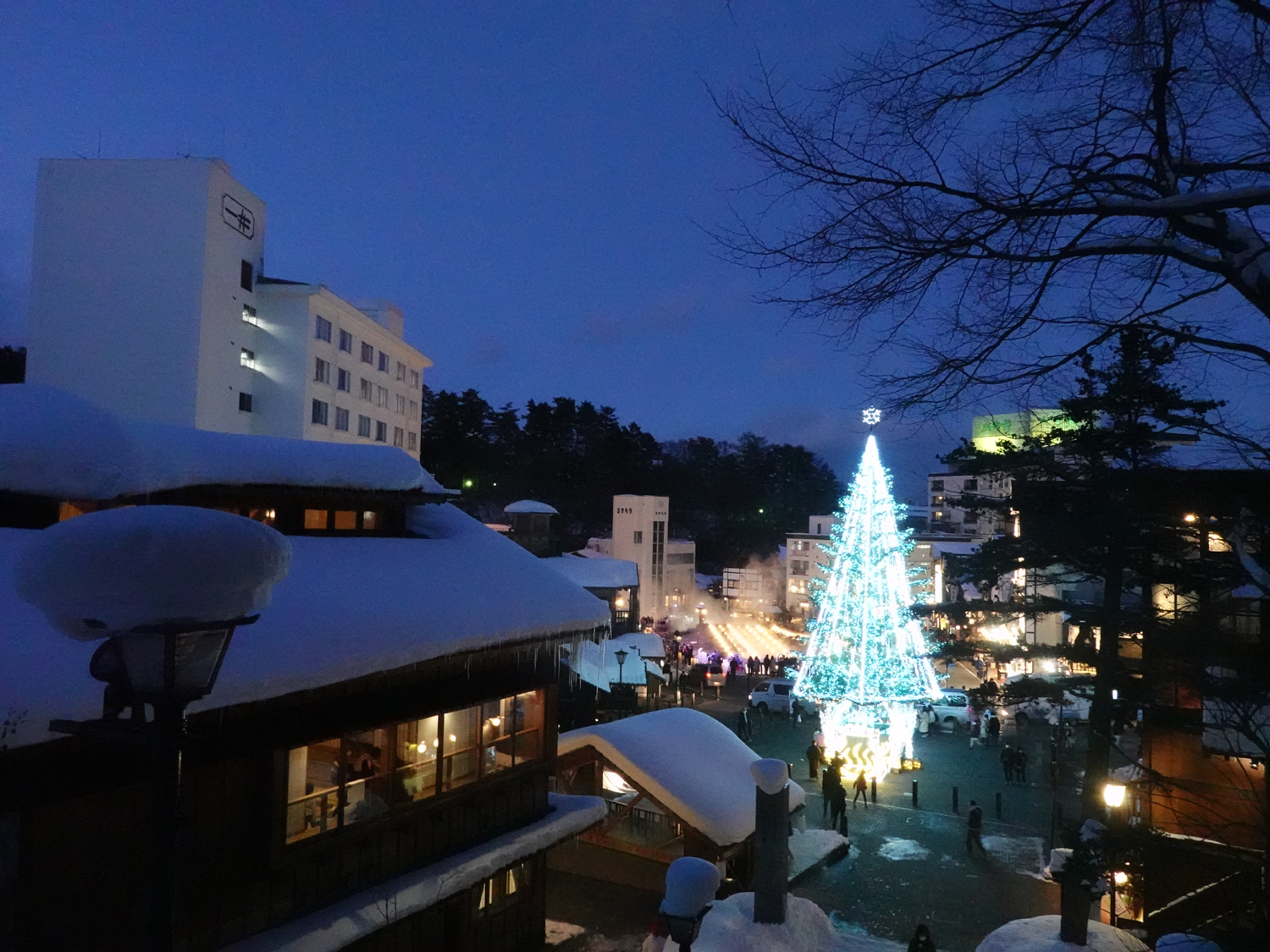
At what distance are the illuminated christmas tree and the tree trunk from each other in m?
7.43

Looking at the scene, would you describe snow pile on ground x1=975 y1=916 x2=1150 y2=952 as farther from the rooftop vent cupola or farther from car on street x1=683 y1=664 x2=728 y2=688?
the rooftop vent cupola

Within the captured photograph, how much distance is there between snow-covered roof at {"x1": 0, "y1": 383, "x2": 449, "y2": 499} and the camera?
714 centimetres

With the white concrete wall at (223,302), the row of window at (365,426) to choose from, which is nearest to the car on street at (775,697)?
the row of window at (365,426)

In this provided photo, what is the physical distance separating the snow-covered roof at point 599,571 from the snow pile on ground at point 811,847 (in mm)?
19623

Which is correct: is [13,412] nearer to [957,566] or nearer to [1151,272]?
[1151,272]

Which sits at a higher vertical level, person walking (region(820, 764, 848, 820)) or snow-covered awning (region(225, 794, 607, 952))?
snow-covered awning (region(225, 794, 607, 952))

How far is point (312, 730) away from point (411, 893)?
2.14 meters

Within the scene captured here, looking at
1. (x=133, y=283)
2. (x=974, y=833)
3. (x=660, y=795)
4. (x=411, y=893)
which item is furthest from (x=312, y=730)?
(x=133, y=283)

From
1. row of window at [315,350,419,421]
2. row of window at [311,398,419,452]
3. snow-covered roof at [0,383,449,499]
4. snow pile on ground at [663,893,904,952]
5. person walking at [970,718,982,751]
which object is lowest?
person walking at [970,718,982,751]

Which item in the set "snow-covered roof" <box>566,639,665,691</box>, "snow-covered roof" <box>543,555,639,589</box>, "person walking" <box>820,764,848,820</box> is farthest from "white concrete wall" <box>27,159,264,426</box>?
"person walking" <box>820,764,848,820</box>

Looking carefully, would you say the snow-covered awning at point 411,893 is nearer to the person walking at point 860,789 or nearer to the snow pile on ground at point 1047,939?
the snow pile on ground at point 1047,939

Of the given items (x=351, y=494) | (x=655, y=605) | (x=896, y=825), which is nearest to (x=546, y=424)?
(x=655, y=605)

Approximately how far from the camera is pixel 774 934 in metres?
10.2

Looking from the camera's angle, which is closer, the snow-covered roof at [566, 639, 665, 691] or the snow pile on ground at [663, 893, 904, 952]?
the snow pile on ground at [663, 893, 904, 952]
